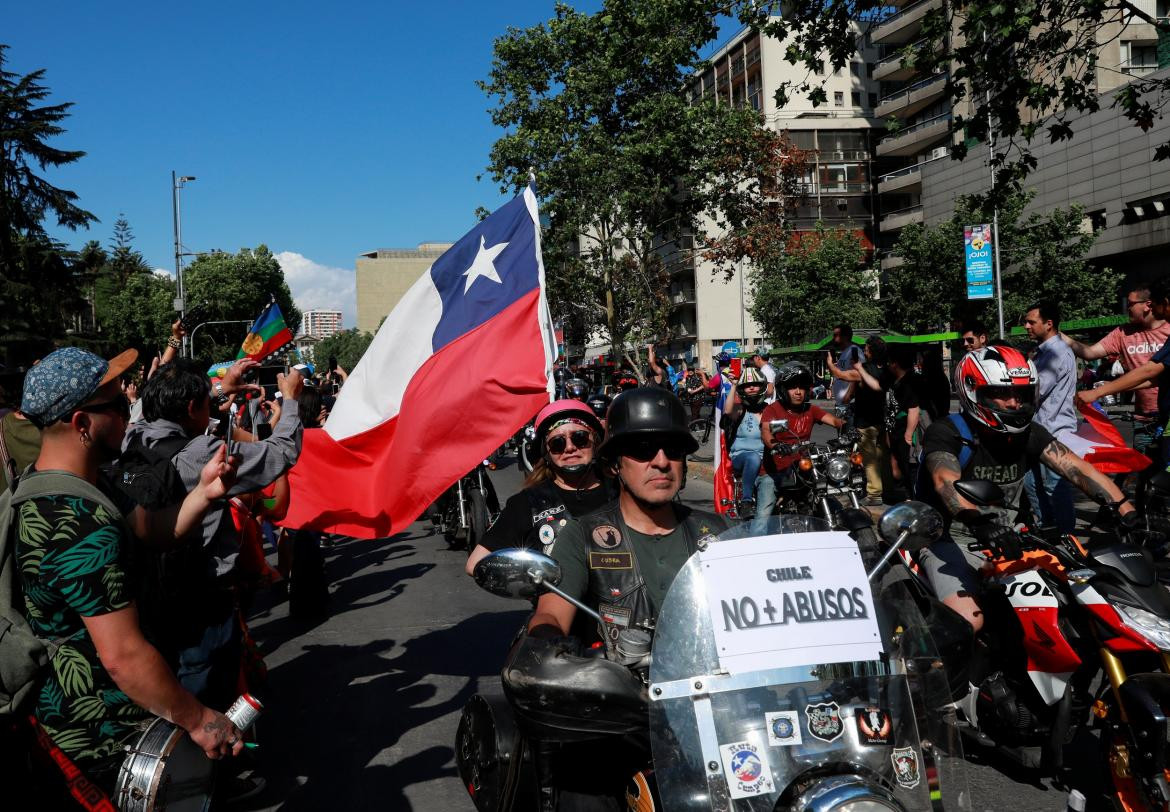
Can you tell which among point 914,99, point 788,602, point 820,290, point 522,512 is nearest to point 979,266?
point 820,290

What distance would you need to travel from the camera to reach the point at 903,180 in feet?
189

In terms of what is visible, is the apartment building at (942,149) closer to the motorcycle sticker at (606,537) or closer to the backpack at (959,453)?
the backpack at (959,453)

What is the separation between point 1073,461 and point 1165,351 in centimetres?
291

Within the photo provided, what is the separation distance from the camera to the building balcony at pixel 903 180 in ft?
187

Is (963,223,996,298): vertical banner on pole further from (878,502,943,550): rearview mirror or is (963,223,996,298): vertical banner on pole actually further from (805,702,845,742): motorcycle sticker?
(805,702,845,742): motorcycle sticker

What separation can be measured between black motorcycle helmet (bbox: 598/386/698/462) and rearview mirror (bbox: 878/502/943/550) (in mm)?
638

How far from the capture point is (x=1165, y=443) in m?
6.52

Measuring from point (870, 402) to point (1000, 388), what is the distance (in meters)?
6.72

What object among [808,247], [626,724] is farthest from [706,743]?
[808,247]

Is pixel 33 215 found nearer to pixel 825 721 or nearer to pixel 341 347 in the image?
pixel 825 721

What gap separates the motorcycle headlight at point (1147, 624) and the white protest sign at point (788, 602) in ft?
4.98

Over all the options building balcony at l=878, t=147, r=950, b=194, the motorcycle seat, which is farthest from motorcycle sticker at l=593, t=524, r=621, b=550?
building balcony at l=878, t=147, r=950, b=194

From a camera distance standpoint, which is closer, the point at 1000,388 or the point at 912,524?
the point at 912,524

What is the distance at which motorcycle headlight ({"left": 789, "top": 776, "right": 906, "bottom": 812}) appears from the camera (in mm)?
1767
